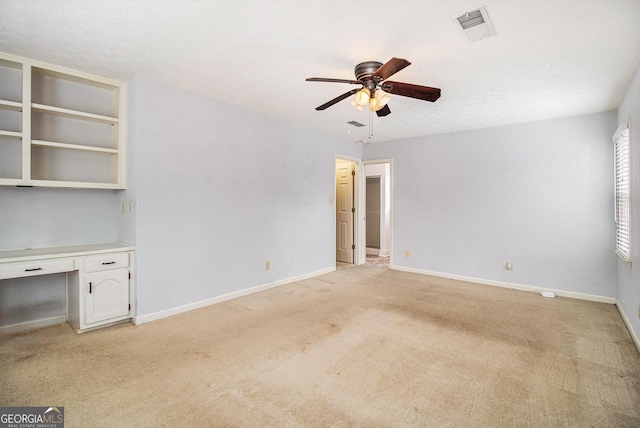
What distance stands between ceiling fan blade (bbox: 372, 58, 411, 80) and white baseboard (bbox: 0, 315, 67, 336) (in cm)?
386

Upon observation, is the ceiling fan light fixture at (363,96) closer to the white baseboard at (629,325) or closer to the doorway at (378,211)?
the white baseboard at (629,325)

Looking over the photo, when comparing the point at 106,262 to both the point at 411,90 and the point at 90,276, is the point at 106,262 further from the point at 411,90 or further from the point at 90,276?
the point at 411,90

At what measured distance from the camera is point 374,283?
487cm

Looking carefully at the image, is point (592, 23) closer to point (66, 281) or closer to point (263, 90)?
point (263, 90)

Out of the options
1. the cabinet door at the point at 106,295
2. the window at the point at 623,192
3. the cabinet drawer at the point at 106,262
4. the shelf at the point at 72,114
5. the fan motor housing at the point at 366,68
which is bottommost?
the cabinet door at the point at 106,295

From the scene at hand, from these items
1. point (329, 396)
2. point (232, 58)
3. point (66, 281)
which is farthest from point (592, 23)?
point (66, 281)

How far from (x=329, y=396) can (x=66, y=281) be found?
2.98 metres

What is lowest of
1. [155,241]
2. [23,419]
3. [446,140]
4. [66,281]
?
[23,419]

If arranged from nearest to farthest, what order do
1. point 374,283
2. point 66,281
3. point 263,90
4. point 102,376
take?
point 102,376
point 66,281
point 263,90
point 374,283

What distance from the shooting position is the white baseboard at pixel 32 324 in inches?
→ 113

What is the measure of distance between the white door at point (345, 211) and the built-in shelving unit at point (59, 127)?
417 centimetres

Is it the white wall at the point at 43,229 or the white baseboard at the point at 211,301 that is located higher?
the white wall at the point at 43,229

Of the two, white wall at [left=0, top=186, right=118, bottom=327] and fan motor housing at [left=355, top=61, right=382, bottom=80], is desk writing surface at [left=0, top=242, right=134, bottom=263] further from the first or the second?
fan motor housing at [left=355, top=61, right=382, bottom=80]
